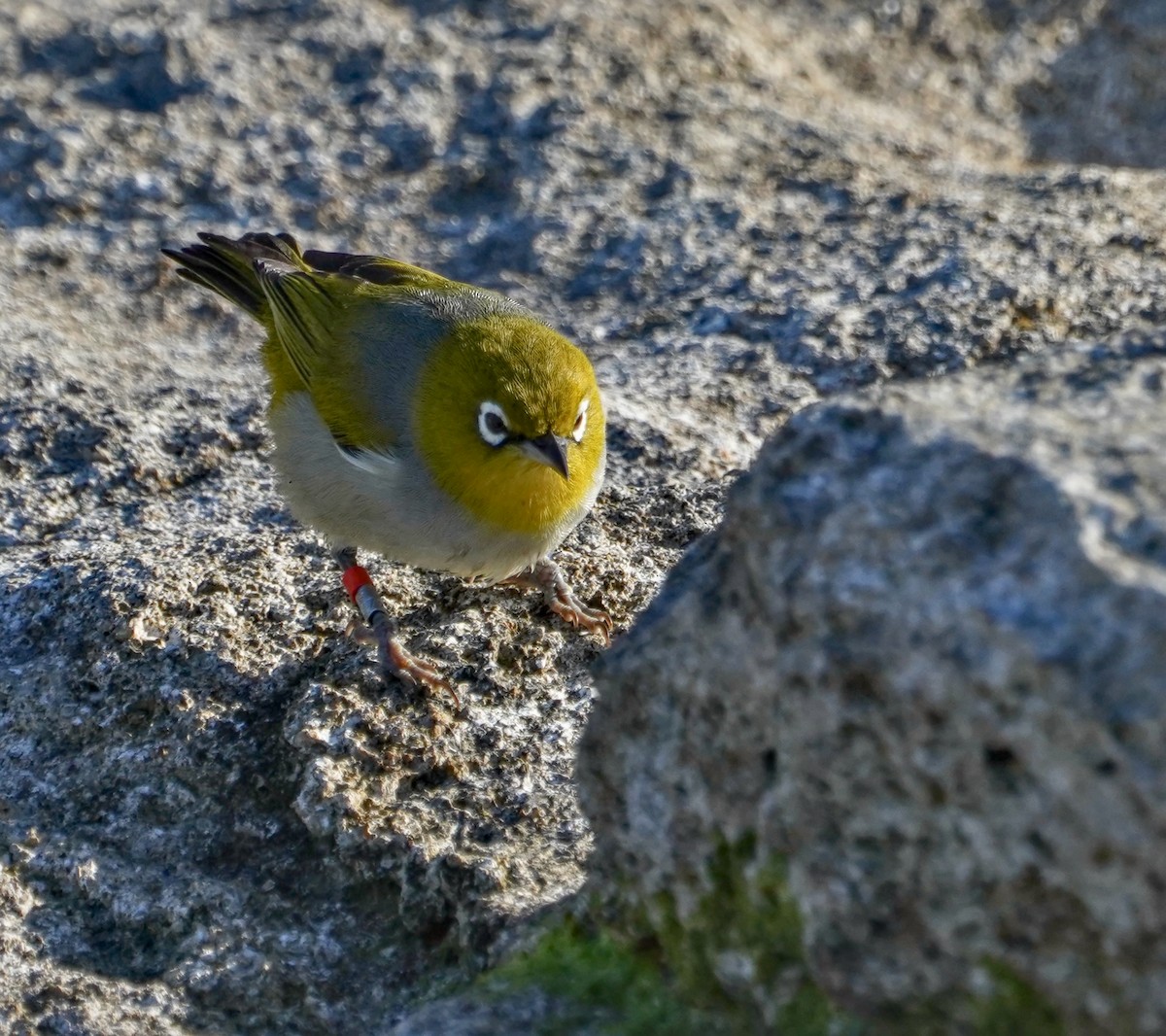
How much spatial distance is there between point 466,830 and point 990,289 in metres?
2.99

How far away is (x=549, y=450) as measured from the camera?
410cm

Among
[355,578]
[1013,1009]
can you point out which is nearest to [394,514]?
[355,578]

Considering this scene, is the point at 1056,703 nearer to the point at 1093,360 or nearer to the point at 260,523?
the point at 1093,360

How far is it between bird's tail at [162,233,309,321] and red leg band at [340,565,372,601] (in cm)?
151

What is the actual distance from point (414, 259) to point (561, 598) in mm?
2461

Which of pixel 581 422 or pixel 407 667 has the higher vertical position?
pixel 581 422

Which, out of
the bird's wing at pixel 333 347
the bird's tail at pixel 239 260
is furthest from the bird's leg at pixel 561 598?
the bird's tail at pixel 239 260

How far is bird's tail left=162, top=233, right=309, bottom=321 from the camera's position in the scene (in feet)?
17.8

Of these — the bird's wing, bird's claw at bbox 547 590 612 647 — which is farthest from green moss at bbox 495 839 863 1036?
the bird's wing

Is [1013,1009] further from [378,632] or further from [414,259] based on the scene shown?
[414,259]

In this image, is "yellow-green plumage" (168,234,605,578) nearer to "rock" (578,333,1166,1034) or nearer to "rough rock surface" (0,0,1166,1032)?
"rough rock surface" (0,0,1166,1032)

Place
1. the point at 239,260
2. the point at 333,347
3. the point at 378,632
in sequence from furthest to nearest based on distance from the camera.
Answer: the point at 239,260
the point at 333,347
the point at 378,632

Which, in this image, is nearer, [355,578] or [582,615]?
[582,615]

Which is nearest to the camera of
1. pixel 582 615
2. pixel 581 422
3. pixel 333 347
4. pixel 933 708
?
pixel 933 708
